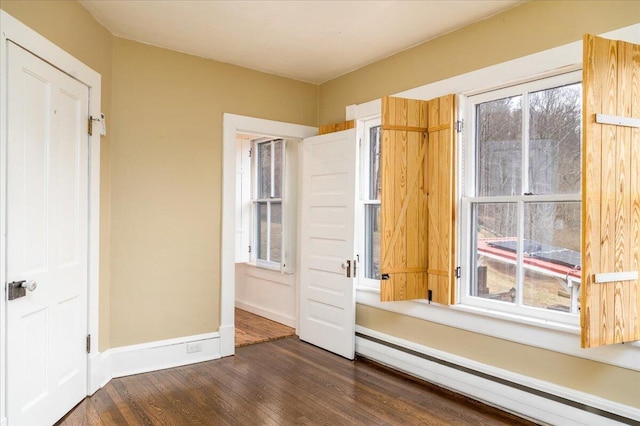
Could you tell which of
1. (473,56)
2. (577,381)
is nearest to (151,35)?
(473,56)

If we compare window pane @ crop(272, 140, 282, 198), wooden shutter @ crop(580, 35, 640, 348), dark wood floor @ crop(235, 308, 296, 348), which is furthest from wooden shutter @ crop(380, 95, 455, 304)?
window pane @ crop(272, 140, 282, 198)

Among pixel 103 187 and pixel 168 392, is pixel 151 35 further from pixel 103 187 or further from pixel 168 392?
pixel 168 392

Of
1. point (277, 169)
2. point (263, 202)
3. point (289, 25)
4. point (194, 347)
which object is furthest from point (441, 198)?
point (263, 202)

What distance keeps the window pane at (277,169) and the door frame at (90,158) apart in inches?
97.5

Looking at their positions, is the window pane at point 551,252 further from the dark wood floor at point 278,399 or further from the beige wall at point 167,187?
the beige wall at point 167,187

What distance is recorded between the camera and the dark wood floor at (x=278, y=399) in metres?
2.79

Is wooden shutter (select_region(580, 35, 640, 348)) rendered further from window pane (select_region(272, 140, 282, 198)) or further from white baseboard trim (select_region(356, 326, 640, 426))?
window pane (select_region(272, 140, 282, 198))

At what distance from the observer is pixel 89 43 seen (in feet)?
9.96

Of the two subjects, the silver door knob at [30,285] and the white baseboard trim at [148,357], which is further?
the white baseboard trim at [148,357]

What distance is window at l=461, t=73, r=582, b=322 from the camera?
2662 mm

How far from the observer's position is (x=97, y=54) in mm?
3164

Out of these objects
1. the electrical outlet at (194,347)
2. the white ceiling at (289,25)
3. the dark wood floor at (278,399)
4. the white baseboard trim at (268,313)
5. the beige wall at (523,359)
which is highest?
the white ceiling at (289,25)

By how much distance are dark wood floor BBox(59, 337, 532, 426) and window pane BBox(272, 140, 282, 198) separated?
2.24m

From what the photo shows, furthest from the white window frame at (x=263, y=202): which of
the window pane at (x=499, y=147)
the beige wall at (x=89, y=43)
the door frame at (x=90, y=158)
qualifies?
the window pane at (x=499, y=147)
